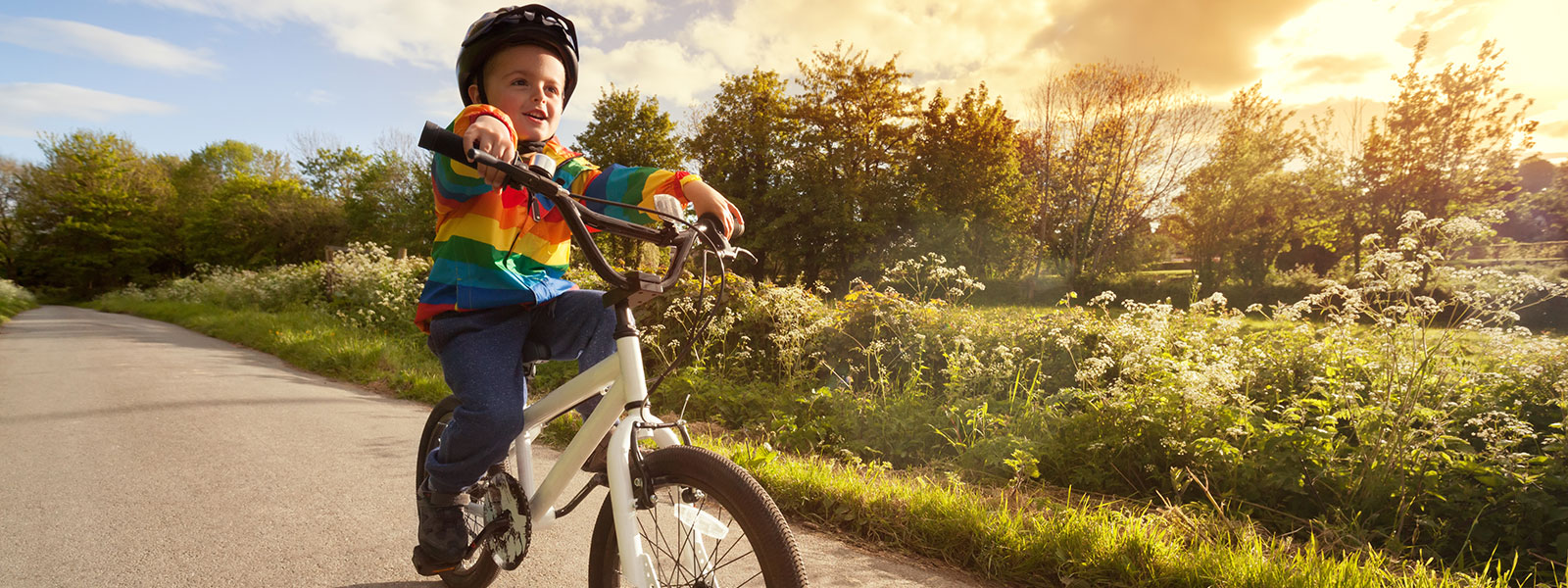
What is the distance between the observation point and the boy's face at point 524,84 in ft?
6.48

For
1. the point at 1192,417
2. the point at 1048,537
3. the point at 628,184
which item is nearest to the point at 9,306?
the point at 628,184

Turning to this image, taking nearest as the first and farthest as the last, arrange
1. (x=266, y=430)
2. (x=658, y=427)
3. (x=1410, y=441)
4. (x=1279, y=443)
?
1. (x=658, y=427)
2. (x=1410, y=441)
3. (x=1279, y=443)
4. (x=266, y=430)

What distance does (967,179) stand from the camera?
89.2ft

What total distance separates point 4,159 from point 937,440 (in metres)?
59.1

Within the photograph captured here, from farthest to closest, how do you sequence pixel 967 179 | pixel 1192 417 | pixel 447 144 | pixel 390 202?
pixel 390 202 → pixel 967 179 → pixel 1192 417 → pixel 447 144

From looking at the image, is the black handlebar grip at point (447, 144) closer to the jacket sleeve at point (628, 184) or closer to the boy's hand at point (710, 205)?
the jacket sleeve at point (628, 184)

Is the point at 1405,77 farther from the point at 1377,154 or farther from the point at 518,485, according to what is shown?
the point at 518,485

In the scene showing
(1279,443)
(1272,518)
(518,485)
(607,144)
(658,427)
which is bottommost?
(1272,518)

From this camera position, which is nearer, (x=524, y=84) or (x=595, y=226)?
(x=595, y=226)

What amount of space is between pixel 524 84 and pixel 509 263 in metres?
0.53

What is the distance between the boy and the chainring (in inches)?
4.0

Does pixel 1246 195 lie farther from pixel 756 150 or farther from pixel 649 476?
pixel 649 476

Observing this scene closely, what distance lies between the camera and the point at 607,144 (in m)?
27.9

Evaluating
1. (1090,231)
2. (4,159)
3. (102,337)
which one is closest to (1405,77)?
(1090,231)
